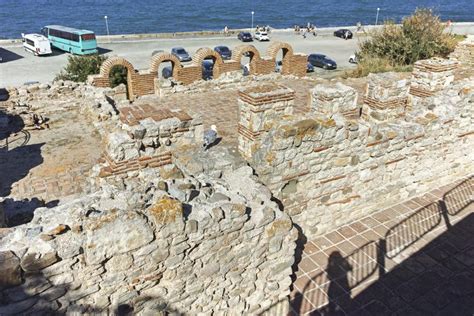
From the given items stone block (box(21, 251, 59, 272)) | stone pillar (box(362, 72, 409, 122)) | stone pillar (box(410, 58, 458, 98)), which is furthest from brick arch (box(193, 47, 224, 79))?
stone block (box(21, 251, 59, 272))

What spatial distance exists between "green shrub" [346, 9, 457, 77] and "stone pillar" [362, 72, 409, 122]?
9.51 metres

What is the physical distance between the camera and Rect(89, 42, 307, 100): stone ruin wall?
14.1 m

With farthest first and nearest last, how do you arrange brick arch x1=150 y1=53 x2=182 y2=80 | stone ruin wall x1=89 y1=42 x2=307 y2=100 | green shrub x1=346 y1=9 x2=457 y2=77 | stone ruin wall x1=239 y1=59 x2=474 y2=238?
green shrub x1=346 y1=9 x2=457 y2=77 → brick arch x1=150 y1=53 x2=182 y2=80 → stone ruin wall x1=89 y1=42 x2=307 y2=100 → stone ruin wall x1=239 y1=59 x2=474 y2=238

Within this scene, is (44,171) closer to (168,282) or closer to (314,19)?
(168,282)

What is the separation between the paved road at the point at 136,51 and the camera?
36406mm

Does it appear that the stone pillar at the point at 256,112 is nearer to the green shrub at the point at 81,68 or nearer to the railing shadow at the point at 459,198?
the railing shadow at the point at 459,198

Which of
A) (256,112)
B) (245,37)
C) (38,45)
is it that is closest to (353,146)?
(256,112)

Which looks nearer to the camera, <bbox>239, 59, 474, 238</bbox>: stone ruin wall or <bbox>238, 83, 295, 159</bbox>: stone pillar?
<bbox>239, 59, 474, 238</bbox>: stone ruin wall

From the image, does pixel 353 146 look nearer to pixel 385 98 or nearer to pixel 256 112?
pixel 256 112

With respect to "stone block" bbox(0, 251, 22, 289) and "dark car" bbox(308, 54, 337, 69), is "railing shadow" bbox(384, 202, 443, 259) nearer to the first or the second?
"stone block" bbox(0, 251, 22, 289)

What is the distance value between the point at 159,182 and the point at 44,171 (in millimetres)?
5568

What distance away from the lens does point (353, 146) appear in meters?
7.45

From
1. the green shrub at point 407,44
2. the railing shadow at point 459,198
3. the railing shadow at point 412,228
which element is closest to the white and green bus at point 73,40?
the green shrub at point 407,44

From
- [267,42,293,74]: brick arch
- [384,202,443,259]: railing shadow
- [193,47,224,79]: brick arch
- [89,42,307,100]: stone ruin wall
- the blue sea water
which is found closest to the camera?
[384,202,443,259]: railing shadow
